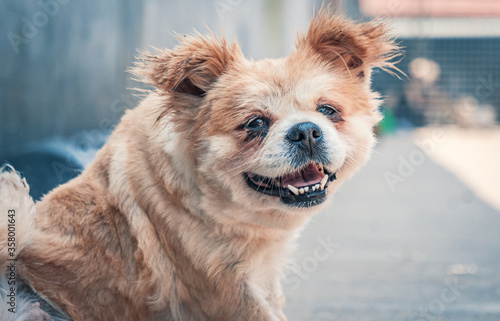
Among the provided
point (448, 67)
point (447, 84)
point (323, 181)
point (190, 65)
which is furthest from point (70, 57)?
point (448, 67)

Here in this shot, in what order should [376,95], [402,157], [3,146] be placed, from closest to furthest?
[376,95], [3,146], [402,157]

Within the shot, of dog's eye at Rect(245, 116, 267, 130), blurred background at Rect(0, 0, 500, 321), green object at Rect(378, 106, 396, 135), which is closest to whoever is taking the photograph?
dog's eye at Rect(245, 116, 267, 130)

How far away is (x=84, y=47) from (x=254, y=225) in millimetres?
3434

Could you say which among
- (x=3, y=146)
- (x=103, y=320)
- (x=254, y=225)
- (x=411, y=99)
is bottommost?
(x=411, y=99)

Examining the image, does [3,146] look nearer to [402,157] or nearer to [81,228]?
[81,228]

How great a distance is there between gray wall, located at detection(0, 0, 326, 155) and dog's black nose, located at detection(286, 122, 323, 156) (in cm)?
171

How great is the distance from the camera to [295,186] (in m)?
2.66

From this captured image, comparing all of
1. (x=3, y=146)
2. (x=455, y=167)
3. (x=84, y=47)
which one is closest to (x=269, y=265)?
(x=3, y=146)

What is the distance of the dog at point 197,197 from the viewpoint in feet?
8.43

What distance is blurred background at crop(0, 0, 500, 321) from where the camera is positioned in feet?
13.0

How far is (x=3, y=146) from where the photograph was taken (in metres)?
4.55

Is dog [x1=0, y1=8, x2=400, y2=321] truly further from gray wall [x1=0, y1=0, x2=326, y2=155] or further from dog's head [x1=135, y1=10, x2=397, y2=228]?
gray wall [x1=0, y1=0, x2=326, y2=155]

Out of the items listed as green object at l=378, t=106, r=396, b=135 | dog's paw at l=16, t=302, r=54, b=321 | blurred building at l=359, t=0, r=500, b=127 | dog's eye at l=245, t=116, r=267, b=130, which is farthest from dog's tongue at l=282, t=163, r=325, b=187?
blurred building at l=359, t=0, r=500, b=127

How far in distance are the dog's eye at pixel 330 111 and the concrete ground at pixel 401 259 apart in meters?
0.54
